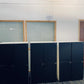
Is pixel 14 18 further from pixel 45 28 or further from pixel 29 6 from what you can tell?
pixel 45 28

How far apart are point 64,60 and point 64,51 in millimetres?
264

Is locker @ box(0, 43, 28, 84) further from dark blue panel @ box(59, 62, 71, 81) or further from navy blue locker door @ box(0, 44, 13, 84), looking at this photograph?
dark blue panel @ box(59, 62, 71, 81)

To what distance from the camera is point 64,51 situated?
292 centimetres

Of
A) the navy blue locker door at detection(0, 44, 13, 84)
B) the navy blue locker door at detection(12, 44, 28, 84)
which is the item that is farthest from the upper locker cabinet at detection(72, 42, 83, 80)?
the navy blue locker door at detection(0, 44, 13, 84)

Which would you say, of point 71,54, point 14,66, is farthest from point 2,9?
point 71,54

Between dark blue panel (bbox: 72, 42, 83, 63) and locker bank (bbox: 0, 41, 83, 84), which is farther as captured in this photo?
dark blue panel (bbox: 72, 42, 83, 63)

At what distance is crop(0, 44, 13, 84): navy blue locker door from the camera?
8.76 feet

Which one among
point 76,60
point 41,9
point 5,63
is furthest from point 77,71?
point 41,9

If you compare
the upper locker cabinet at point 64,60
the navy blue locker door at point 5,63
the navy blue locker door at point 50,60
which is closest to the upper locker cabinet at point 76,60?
the upper locker cabinet at point 64,60

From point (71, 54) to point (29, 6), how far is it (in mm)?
2088

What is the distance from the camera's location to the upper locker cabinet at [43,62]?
2805 millimetres

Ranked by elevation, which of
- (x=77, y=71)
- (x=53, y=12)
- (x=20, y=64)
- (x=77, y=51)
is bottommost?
(x=77, y=71)

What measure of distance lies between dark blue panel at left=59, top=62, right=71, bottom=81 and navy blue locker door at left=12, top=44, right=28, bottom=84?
1.01 metres

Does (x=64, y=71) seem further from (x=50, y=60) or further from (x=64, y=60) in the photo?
(x=50, y=60)
